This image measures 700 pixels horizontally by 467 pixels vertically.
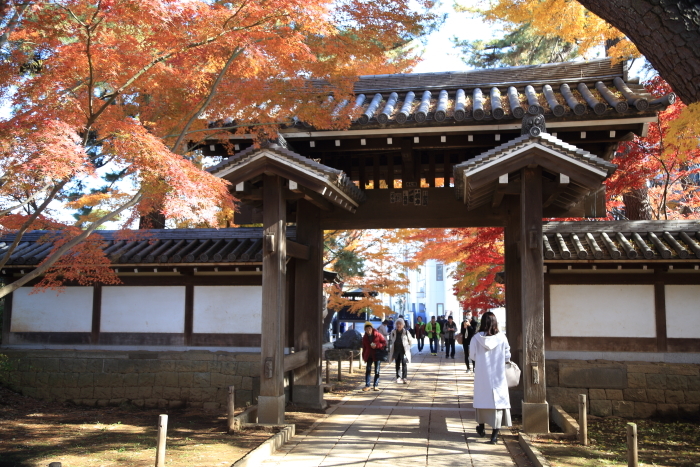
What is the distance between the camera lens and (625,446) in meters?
7.70

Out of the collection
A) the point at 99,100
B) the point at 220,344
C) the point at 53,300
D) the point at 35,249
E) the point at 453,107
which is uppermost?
the point at 453,107

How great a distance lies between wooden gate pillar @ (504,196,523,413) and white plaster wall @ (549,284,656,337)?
0.73m

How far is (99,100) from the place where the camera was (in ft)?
24.1

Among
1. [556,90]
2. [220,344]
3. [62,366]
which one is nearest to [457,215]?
[556,90]

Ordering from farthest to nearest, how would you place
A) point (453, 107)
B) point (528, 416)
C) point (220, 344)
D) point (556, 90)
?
1. point (220, 344)
2. point (556, 90)
3. point (453, 107)
4. point (528, 416)

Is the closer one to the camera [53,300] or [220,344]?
[220,344]

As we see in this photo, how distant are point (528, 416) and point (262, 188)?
17.8 ft

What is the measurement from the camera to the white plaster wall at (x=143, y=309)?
1198 centimetres

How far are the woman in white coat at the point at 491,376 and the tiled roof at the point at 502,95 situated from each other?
3694mm

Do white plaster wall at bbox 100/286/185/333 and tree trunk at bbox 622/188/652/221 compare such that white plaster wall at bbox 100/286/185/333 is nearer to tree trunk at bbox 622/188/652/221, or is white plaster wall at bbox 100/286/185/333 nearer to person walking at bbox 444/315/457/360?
tree trunk at bbox 622/188/652/221

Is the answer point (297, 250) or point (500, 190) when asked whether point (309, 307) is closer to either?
point (297, 250)

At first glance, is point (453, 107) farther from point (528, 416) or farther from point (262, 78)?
point (528, 416)

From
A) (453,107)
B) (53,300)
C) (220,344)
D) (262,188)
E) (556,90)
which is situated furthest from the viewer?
(53,300)

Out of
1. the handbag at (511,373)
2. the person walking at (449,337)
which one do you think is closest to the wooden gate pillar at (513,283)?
the handbag at (511,373)
